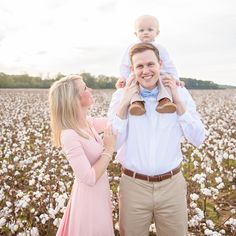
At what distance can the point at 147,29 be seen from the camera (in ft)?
15.1

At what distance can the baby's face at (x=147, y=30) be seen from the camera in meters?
4.57

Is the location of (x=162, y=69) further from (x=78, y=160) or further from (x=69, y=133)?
(x=78, y=160)

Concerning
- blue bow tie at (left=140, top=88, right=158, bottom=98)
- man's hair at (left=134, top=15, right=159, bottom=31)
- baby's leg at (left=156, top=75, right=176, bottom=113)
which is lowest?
baby's leg at (left=156, top=75, right=176, bottom=113)

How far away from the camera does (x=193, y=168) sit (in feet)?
31.4

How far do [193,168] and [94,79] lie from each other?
64123 millimetres

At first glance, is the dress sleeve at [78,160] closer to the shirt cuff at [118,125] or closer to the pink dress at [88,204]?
the pink dress at [88,204]

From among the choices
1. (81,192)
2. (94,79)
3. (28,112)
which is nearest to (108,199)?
(81,192)

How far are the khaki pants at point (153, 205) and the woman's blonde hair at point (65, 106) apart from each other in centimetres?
64

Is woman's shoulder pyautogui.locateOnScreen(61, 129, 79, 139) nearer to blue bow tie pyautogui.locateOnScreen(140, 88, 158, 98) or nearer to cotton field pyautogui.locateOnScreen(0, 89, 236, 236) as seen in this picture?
blue bow tie pyautogui.locateOnScreen(140, 88, 158, 98)

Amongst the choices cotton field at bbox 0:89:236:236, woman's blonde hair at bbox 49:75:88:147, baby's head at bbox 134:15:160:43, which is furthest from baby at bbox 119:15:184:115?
cotton field at bbox 0:89:236:236

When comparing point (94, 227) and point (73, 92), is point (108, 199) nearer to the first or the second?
point (94, 227)

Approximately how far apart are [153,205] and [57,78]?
210 feet

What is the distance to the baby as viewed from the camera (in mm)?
3486

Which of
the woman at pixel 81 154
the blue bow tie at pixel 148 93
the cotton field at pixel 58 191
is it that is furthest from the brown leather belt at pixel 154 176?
the cotton field at pixel 58 191
